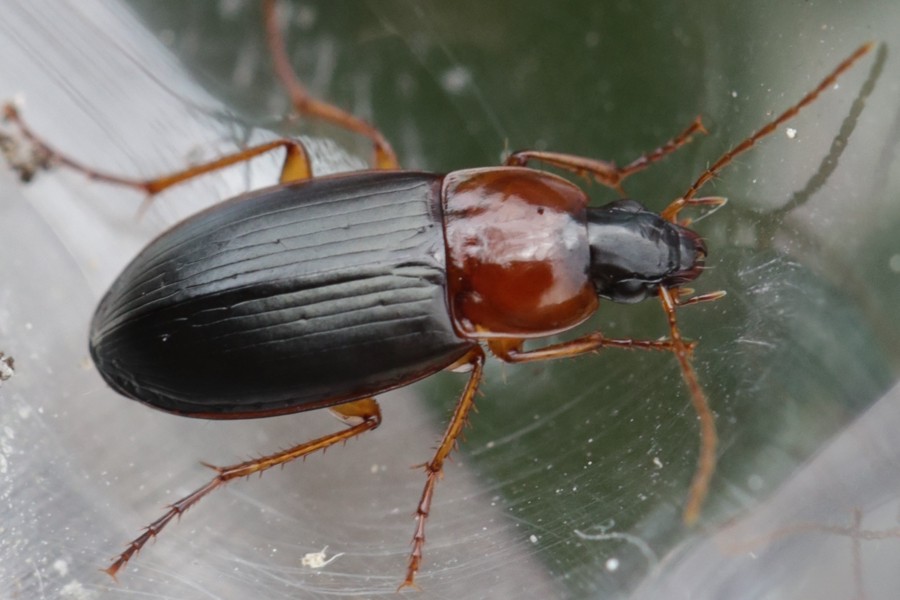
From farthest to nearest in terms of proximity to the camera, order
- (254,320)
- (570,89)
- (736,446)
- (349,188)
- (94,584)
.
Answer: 1. (570,89)
2. (94,584)
3. (736,446)
4. (349,188)
5. (254,320)

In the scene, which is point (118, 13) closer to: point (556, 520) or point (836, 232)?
point (556, 520)

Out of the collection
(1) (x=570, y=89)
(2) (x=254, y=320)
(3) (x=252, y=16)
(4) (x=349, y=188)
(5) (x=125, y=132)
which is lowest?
(2) (x=254, y=320)

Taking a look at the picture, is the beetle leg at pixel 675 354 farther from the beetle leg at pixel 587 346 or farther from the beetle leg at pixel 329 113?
the beetle leg at pixel 329 113

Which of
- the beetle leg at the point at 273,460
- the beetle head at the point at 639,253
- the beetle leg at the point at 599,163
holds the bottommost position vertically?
the beetle leg at the point at 273,460

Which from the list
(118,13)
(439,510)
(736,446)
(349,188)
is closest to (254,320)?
(349,188)

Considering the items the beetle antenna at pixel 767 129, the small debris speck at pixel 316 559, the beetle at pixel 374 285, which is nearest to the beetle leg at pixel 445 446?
the beetle at pixel 374 285

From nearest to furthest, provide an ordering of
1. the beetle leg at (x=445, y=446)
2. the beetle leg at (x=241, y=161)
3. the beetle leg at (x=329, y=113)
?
the beetle leg at (x=445, y=446), the beetle leg at (x=241, y=161), the beetle leg at (x=329, y=113)

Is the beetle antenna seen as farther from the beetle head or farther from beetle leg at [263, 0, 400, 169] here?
beetle leg at [263, 0, 400, 169]
